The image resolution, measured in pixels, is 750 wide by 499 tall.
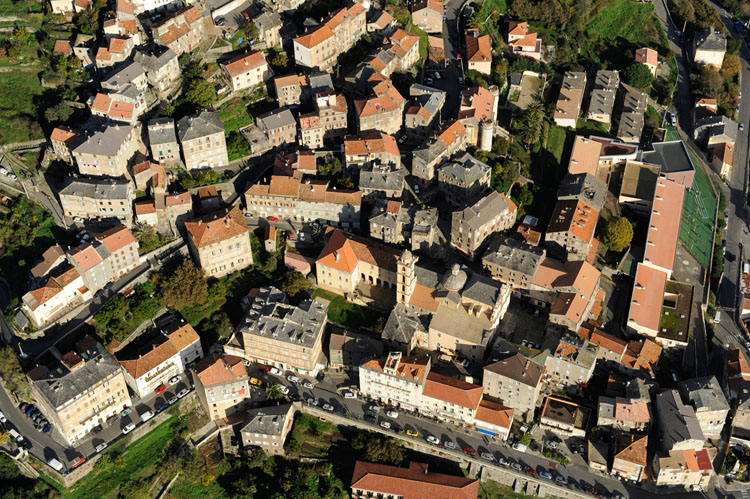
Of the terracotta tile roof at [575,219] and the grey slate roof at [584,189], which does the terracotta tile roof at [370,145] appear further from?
the grey slate roof at [584,189]

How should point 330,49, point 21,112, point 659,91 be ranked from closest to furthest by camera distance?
point 21,112 → point 330,49 → point 659,91

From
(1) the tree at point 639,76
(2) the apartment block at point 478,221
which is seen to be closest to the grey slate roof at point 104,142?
(2) the apartment block at point 478,221

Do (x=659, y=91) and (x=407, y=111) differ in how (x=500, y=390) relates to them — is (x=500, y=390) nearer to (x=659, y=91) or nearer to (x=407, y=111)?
(x=407, y=111)

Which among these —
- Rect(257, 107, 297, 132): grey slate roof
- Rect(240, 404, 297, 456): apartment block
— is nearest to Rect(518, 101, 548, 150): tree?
Rect(257, 107, 297, 132): grey slate roof

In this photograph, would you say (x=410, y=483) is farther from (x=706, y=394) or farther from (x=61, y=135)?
(x=61, y=135)

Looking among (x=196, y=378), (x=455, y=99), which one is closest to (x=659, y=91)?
(x=455, y=99)

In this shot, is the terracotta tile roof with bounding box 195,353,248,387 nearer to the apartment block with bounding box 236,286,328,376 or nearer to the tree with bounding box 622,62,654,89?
the apartment block with bounding box 236,286,328,376
